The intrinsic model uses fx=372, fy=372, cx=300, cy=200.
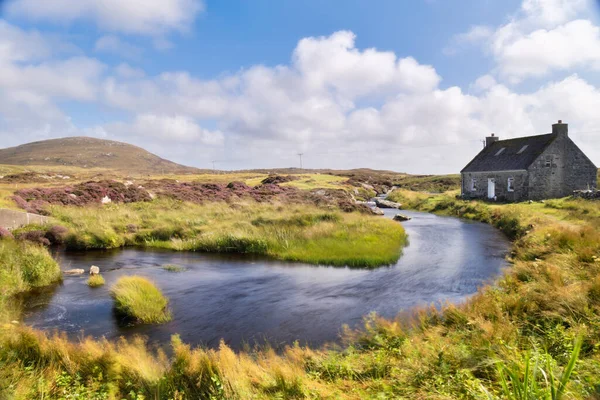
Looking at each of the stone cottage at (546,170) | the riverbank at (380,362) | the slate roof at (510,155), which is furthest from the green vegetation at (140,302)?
the slate roof at (510,155)

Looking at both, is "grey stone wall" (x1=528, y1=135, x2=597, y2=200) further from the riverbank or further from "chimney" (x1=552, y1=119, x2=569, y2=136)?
the riverbank

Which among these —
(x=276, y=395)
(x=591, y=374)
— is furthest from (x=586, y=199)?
(x=276, y=395)

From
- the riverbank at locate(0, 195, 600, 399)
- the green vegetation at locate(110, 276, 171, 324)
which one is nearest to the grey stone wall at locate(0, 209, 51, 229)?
the green vegetation at locate(110, 276, 171, 324)

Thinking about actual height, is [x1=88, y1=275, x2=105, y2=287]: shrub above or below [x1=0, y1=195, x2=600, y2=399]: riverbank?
below

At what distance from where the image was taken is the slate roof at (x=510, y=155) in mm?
39688

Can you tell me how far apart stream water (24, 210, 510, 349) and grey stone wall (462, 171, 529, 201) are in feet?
67.2

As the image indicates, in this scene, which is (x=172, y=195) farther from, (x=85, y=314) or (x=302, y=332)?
(x=302, y=332)

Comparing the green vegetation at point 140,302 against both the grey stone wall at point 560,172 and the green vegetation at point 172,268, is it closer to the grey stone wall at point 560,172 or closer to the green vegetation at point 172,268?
the green vegetation at point 172,268

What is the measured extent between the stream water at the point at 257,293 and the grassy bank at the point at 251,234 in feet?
4.14

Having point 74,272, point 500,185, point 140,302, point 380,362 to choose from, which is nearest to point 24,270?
point 74,272

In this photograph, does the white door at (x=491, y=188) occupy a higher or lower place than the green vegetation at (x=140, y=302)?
higher

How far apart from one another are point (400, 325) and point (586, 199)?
31198 mm

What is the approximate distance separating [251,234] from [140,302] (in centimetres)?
1170

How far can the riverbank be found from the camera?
5.94 meters
